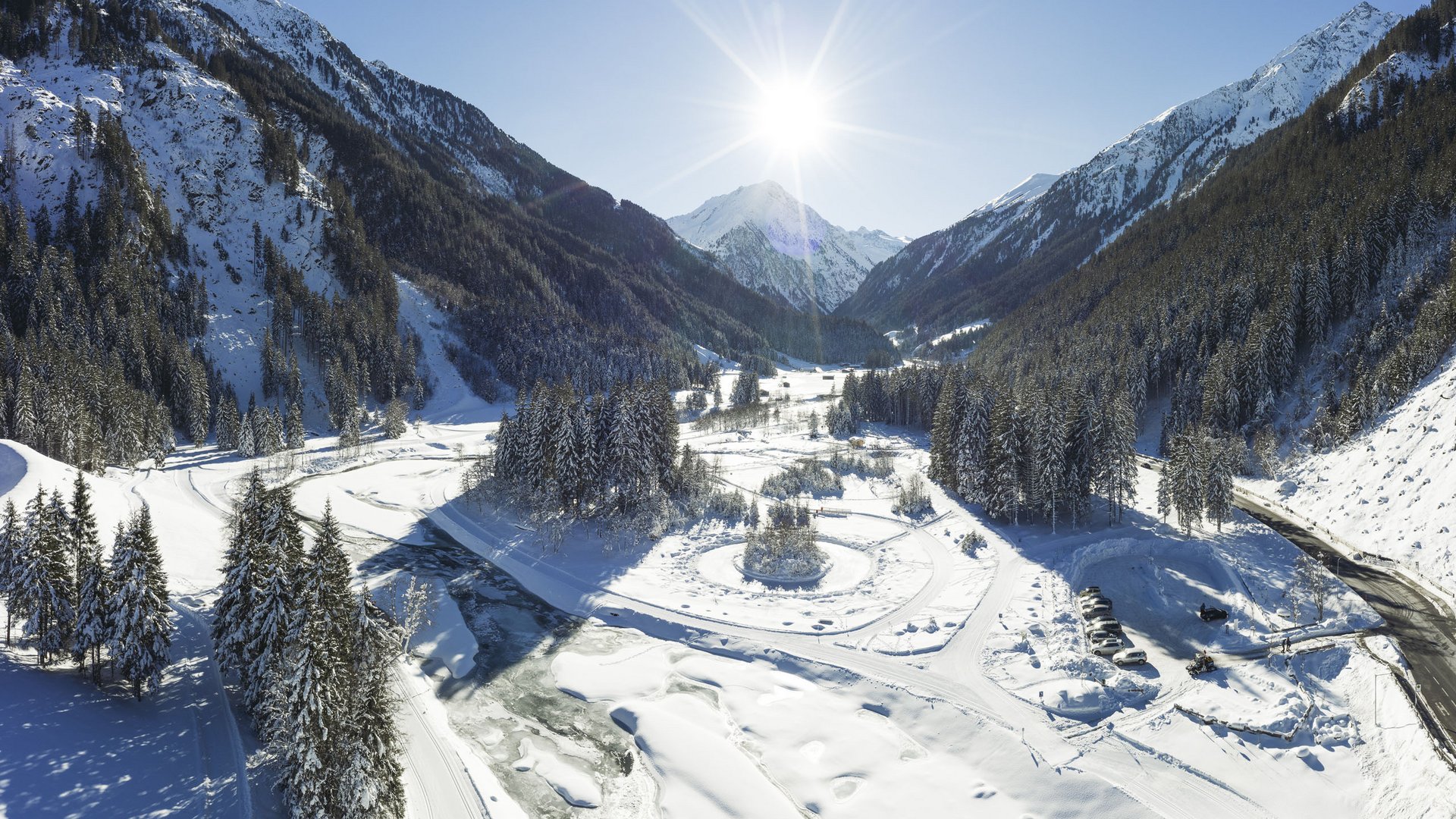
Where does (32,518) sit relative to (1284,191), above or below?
below

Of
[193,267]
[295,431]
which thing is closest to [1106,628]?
[295,431]

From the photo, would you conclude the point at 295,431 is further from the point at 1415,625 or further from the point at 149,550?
the point at 1415,625

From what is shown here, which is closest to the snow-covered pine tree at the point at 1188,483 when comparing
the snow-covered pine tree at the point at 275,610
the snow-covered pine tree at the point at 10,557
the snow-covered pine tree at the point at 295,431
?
the snow-covered pine tree at the point at 275,610

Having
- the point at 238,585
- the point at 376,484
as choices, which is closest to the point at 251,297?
the point at 376,484

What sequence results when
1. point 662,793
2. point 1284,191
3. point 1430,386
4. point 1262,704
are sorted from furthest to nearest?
point 1284,191
point 1430,386
point 1262,704
point 662,793

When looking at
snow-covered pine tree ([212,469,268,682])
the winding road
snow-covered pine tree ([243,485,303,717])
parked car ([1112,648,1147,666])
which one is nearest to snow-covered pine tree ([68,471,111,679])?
snow-covered pine tree ([212,469,268,682])

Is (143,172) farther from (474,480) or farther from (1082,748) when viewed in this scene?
(1082,748)
